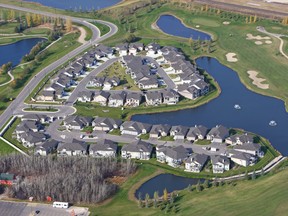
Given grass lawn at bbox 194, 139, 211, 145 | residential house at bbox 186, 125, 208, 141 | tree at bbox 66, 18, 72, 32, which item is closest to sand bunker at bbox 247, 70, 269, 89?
residential house at bbox 186, 125, 208, 141

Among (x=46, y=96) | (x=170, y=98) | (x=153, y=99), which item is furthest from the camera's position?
(x=46, y=96)

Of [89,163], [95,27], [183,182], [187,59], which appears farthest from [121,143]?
[95,27]

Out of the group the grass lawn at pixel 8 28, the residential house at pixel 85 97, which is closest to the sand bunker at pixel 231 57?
the residential house at pixel 85 97

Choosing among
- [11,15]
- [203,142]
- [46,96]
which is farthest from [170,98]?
[11,15]

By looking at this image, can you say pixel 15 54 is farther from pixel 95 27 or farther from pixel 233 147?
pixel 233 147

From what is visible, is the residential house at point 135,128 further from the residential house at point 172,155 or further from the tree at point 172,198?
the tree at point 172,198

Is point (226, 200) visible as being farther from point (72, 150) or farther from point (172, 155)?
point (72, 150)

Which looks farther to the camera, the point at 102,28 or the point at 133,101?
the point at 102,28

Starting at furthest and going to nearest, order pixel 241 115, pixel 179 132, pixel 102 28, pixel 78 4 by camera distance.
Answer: pixel 78 4
pixel 102 28
pixel 241 115
pixel 179 132
